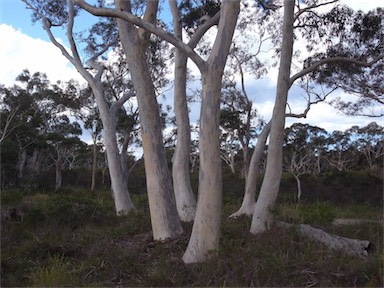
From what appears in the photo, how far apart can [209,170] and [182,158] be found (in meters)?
4.37

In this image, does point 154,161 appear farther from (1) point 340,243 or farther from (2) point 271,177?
(1) point 340,243

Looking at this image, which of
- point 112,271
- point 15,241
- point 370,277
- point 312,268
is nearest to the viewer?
point 370,277

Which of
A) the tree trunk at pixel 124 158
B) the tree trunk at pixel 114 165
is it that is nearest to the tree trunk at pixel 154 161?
the tree trunk at pixel 114 165

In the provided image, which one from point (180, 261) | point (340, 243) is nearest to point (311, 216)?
point (340, 243)

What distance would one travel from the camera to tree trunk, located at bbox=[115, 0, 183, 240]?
25.9 feet

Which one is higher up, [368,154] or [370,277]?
[368,154]

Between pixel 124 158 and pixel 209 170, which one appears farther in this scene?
pixel 124 158

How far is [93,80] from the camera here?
15.1 meters

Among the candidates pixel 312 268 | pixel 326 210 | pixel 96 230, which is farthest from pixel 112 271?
pixel 326 210

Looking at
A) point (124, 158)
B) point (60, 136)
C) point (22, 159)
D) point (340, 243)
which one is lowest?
point (340, 243)

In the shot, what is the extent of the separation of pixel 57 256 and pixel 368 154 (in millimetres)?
34264

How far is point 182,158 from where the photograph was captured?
426 inches

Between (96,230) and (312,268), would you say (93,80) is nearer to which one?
(96,230)

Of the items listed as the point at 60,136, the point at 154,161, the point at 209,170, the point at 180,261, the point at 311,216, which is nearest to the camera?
the point at 209,170
